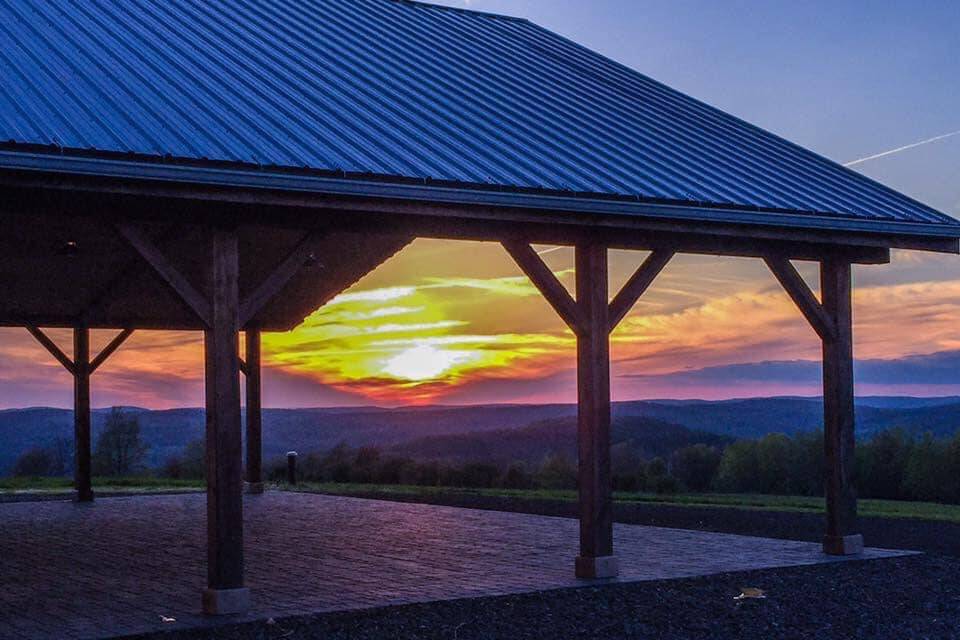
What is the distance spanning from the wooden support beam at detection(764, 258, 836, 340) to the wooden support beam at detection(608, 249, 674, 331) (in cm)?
148

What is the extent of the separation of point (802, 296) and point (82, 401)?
1253 centimetres

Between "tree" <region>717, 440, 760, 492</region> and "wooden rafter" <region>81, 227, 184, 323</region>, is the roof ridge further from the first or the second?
"tree" <region>717, 440, 760, 492</region>

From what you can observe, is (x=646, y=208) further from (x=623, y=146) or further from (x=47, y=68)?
(x=47, y=68)

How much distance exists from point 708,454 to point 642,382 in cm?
894

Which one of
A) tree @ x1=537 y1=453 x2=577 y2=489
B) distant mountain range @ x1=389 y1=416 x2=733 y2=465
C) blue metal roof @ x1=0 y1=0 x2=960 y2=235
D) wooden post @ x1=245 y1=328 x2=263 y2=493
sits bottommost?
tree @ x1=537 y1=453 x2=577 y2=489

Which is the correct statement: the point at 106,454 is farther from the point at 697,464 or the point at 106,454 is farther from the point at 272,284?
the point at 272,284

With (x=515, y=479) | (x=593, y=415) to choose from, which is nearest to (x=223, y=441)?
(x=593, y=415)

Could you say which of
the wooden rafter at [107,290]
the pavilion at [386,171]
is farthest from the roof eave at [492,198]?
the wooden rafter at [107,290]

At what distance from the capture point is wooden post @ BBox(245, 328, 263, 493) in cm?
2100

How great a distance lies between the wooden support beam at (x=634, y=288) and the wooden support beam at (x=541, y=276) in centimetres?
38

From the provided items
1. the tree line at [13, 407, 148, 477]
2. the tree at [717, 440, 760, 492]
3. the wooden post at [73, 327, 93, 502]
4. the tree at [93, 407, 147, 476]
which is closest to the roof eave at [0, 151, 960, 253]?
the wooden post at [73, 327, 93, 502]

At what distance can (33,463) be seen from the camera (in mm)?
35344

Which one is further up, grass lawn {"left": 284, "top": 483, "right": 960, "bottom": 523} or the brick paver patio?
the brick paver patio

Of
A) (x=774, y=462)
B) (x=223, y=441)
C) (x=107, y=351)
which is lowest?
(x=774, y=462)
